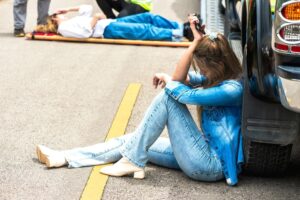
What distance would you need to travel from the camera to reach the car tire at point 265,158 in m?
4.50

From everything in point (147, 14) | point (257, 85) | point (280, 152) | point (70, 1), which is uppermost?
point (257, 85)

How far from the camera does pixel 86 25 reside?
9.70 meters

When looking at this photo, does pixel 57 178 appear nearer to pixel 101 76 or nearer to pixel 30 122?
pixel 30 122

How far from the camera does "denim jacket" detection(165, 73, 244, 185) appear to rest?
4.59 meters

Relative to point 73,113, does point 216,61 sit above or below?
above

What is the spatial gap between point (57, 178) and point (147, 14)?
541cm

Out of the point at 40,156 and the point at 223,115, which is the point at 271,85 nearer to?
the point at 223,115

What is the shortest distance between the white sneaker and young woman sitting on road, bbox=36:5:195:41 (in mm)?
4730

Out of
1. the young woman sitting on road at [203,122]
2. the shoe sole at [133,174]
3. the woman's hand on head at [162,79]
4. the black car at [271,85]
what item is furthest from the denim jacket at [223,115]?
the shoe sole at [133,174]

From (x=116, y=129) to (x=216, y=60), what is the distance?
62.7 inches

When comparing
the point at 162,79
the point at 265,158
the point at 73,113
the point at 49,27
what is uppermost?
the point at 162,79

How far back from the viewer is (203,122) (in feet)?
15.8

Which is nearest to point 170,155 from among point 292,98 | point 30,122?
point 292,98

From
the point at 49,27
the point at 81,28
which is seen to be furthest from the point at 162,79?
the point at 49,27
